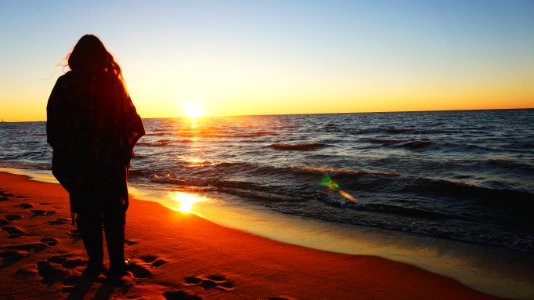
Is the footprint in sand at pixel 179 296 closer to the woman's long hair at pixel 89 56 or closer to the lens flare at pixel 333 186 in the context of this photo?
the woman's long hair at pixel 89 56

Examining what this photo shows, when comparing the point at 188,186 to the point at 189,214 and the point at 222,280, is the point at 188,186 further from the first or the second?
the point at 222,280

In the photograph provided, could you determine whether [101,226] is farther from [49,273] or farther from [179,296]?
[179,296]

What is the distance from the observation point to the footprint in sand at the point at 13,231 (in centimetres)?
453

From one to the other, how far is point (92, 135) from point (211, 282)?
178cm

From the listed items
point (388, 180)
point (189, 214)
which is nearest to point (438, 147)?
point (388, 180)

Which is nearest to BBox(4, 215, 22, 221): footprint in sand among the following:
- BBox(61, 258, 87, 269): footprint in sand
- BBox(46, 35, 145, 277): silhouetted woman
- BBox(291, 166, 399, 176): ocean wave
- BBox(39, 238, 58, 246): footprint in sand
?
BBox(39, 238, 58, 246): footprint in sand

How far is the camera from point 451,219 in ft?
21.6

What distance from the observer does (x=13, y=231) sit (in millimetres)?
4707

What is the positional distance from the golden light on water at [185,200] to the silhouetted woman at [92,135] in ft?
12.9

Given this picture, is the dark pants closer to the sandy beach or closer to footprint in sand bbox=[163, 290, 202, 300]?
the sandy beach

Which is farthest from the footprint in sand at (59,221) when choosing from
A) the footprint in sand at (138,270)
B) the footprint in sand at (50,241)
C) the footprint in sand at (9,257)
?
the footprint in sand at (138,270)

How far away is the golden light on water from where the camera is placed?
7.26 m

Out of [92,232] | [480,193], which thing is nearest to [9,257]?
[92,232]

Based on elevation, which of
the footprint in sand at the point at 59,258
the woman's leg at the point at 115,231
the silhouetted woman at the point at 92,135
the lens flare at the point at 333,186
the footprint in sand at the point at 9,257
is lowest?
the lens flare at the point at 333,186
